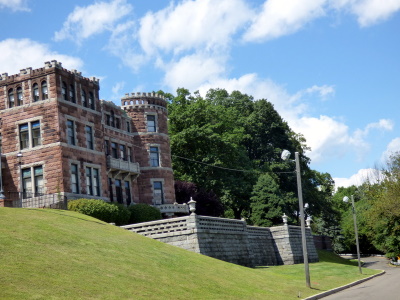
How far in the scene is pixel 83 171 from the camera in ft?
149

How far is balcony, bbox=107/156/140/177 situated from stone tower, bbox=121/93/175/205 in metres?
2.45

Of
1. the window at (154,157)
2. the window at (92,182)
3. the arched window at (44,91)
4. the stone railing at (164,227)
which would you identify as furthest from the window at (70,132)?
the window at (154,157)

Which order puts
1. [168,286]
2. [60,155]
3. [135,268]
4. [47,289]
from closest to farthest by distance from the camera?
[47,289], [168,286], [135,268], [60,155]

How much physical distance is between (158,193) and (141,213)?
764 cm

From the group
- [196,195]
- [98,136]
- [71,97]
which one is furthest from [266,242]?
[71,97]

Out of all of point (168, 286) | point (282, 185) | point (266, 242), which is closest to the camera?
point (168, 286)

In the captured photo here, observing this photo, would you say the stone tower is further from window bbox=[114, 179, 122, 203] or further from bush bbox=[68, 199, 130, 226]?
bush bbox=[68, 199, 130, 226]

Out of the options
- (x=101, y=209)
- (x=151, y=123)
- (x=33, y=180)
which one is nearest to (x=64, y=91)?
(x=33, y=180)

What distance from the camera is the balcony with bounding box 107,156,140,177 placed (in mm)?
50438

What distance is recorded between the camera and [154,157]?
58344 mm

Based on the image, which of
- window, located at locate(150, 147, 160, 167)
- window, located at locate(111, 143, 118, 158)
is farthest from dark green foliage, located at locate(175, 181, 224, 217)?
window, located at locate(111, 143, 118, 158)

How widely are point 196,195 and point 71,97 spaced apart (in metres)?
22.4

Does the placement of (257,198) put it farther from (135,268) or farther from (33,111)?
(135,268)

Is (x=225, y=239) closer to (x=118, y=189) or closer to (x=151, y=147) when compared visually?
(x=118, y=189)
